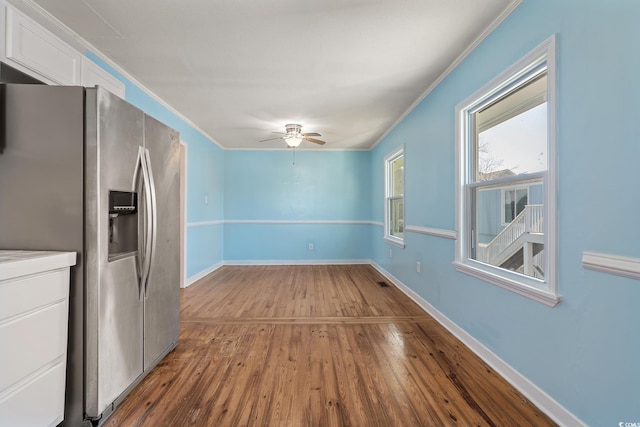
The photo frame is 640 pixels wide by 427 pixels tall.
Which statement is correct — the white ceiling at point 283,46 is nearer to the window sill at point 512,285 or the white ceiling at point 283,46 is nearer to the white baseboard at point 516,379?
the window sill at point 512,285

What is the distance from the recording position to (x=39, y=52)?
1736 millimetres

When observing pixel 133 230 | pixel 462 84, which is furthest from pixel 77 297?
pixel 462 84

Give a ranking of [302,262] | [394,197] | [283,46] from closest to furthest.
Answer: [283,46] < [394,197] < [302,262]

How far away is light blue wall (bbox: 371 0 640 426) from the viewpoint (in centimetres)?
109

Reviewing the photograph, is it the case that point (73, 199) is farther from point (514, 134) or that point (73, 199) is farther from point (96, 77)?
point (514, 134)

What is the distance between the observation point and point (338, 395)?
63.3 inches

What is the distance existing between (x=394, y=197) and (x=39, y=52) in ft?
13.4

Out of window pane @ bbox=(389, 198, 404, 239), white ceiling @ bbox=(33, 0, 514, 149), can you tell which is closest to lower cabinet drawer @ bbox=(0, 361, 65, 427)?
white ceiling @ bbox=(33, 0, 514, 149)

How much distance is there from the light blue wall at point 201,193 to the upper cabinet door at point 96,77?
22.6 inches

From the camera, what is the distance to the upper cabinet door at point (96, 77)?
2084mm

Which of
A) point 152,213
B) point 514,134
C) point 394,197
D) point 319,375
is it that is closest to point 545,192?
point 514,134

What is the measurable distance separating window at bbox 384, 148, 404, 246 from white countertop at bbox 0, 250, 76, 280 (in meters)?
3.66

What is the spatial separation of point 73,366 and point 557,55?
9.72 ft

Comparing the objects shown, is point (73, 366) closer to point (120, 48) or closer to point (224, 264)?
point (120, 48)
